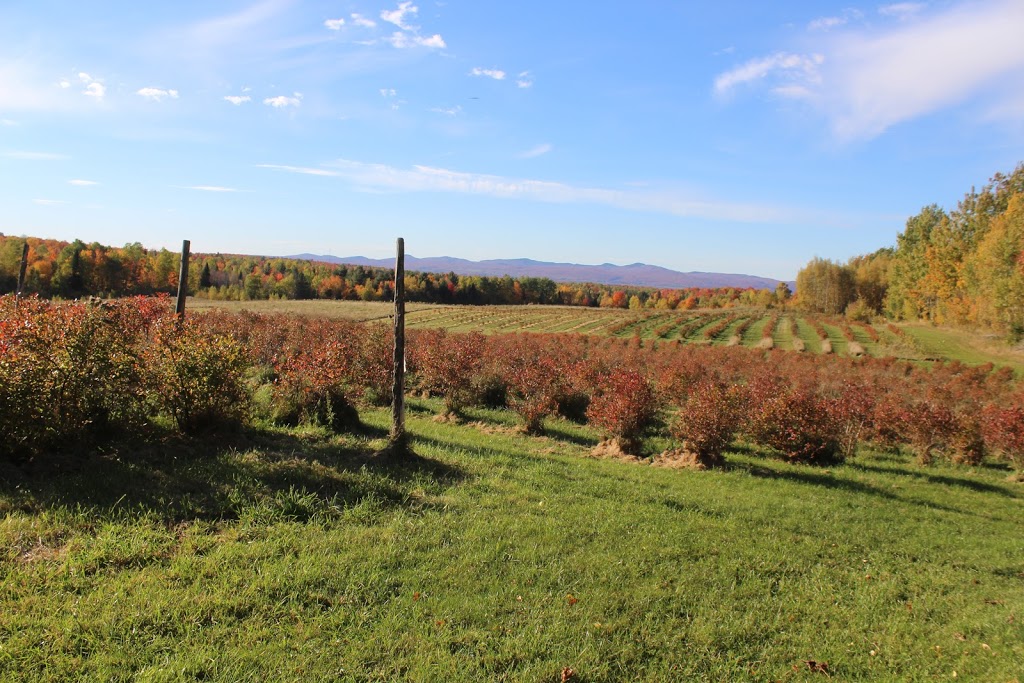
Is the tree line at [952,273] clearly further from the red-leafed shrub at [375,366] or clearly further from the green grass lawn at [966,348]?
the red-leafed shrub at [375,366]

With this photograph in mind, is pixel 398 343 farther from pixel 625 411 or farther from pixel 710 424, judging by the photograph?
pixel 710 424

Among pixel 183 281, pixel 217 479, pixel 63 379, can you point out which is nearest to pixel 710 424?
pixel 217 479

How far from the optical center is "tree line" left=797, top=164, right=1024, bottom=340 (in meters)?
42.2

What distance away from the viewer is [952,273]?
5759cm

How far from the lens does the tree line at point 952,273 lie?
42.2 meters

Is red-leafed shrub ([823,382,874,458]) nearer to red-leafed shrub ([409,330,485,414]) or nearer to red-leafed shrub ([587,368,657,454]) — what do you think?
red-leafed shrub ([587,368,657,454])

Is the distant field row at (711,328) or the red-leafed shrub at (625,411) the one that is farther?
the distant field row at (711,328)

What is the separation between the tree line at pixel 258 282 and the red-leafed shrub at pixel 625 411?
42019 millimetres

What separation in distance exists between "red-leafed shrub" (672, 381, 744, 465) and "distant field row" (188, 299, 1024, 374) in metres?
29.7

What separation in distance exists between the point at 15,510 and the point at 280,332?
65.4ft

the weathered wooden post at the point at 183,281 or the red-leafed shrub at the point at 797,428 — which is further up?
the weathered wooden post at the point at 183,281

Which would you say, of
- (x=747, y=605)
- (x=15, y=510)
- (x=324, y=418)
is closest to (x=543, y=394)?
(x=324, y=418)

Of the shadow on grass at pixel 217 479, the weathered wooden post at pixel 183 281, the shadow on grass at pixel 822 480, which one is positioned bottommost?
the shadow on grass at pixel 822 480

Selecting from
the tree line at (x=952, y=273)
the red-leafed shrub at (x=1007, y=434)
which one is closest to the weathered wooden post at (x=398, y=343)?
the red-leafed shrub at (x=1007, y=434)
